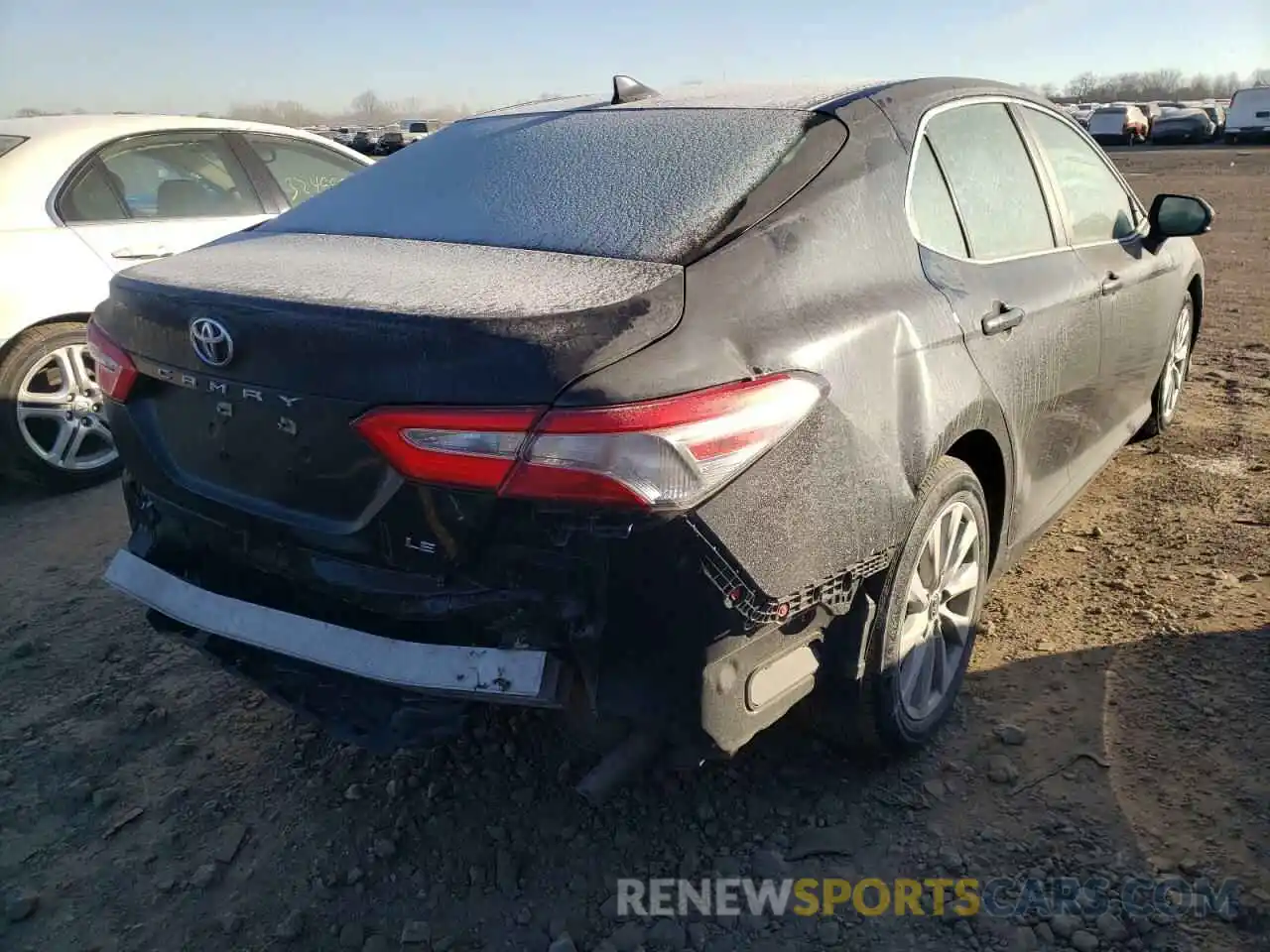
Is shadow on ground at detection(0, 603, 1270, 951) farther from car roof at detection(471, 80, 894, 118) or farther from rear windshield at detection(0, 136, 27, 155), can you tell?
rear windshield at detection(0, 136, 27, 155)

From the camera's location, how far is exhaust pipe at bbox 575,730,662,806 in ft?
6.66

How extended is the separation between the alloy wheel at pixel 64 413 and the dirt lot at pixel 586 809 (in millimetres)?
1557

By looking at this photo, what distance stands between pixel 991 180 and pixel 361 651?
2.25 m

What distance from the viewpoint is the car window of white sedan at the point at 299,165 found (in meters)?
5.82

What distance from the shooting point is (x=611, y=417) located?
5.82 ft

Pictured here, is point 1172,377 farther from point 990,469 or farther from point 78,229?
point 78,229

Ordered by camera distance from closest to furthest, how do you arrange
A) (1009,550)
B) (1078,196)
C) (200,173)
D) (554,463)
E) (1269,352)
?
(554,463)
(1009,550)
(1078,196)
(200,173)
(1269,352)

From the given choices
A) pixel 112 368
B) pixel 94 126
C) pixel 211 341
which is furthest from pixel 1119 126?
pixel 211 341

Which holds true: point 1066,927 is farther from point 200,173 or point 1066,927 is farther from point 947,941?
point 200,173

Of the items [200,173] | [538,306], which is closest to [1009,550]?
[538,306]

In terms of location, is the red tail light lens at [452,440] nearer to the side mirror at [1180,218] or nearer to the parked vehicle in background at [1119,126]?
the side mirror at [1180,218]

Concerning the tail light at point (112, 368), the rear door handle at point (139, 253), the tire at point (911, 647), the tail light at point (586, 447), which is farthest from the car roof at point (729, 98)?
the rear door handle at point (139, 253)

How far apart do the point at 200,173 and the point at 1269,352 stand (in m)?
6.63

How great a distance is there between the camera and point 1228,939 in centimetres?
210
